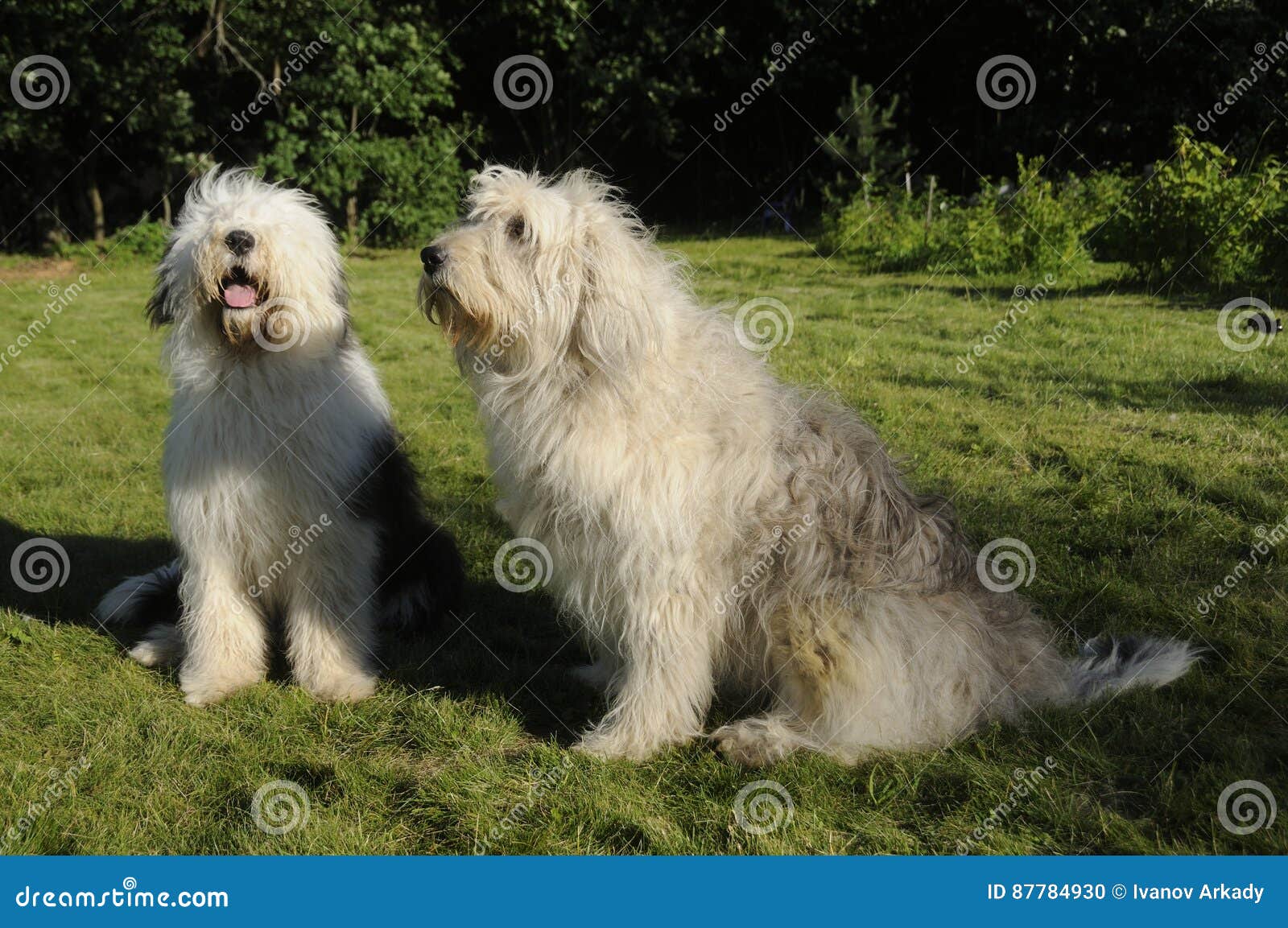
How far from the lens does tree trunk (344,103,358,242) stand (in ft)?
52.2

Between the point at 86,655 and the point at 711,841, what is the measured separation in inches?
110

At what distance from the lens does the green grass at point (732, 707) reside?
2965 millimetres

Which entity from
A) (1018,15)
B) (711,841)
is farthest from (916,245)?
(711,841)

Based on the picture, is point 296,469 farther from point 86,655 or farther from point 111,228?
point 111,228

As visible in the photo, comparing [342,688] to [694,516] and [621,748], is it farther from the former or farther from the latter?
[694,516]

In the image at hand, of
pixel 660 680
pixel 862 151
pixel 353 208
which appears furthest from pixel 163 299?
pixel 353 208

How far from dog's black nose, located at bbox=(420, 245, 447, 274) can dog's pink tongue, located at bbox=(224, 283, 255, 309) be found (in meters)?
0.88

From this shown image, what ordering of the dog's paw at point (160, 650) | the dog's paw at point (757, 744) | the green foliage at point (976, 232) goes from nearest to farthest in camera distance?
the dog's paw at point (757, 744), the dog's paw at point (160, 650), the green foliage at point (976, 232)

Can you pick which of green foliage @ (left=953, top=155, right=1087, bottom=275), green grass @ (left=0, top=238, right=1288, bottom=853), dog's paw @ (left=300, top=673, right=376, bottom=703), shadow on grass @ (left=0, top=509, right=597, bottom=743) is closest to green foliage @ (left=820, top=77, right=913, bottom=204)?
green foliage @ (left=953, top=155, right=1087, bottom=275)

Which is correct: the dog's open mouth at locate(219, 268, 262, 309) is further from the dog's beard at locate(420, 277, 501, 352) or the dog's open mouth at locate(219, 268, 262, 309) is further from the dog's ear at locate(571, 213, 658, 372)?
the dog's ear at locate(571, 213, 658, 372)

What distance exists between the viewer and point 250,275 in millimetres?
3492

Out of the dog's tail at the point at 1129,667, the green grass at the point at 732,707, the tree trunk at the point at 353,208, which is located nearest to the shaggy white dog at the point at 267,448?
the green grass at the point at 732,707

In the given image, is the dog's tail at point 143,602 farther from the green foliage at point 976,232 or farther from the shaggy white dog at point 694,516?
the green foliage at point 976,232

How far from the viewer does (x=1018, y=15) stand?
55.0 ft
